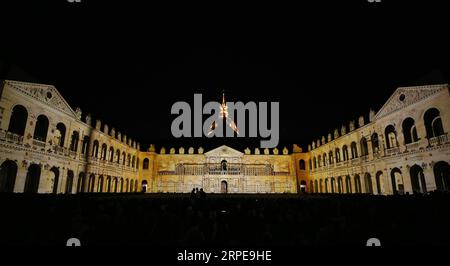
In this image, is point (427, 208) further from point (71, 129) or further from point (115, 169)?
point (115, 169)

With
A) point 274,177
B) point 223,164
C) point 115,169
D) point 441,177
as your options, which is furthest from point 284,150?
point 115,169

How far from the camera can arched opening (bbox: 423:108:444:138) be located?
62.1 ft

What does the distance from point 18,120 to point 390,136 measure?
36031 millimetres

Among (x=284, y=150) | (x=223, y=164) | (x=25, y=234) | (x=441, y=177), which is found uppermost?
(x=284, y=150)

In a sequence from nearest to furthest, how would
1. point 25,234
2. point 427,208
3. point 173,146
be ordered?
point 25,234, point 427,208, point 173,146

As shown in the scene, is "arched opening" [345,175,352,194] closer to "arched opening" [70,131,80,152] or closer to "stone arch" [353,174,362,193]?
"stone arch" [353,174,362,193]

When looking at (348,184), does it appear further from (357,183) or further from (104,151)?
(104,151)

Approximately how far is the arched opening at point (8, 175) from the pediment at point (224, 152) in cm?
2916

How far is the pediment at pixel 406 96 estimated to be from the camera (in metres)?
18.2

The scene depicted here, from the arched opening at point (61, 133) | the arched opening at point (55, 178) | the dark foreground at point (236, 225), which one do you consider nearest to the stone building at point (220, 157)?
the arched opening at point (61, 133)

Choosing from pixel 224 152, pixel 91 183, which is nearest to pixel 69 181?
pixel 91 183

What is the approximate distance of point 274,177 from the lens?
1682 inches
